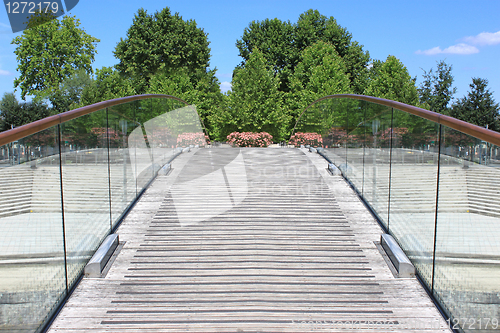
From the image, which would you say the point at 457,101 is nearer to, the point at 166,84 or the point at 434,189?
the point at 166,84

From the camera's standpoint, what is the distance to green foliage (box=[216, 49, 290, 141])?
2300 cm

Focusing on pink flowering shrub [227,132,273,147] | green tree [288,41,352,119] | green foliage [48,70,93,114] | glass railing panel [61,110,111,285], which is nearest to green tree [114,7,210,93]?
green foliage [48,70,93,114]

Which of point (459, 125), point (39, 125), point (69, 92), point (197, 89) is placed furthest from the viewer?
point (69, 92)

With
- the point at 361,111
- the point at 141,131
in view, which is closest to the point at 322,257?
the point at 361,111

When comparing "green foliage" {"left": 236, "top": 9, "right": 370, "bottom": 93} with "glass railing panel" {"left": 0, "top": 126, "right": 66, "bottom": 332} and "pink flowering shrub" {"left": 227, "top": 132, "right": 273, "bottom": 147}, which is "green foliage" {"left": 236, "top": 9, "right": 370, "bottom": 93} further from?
"glass railing panel" {"left": 0, "top": 126, "right": 66, "bottom": 332}

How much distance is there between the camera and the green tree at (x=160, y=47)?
32.0 meters

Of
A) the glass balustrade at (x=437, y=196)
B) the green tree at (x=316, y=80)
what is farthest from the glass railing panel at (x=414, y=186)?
Answer: the green tree at (x=316, y=80)

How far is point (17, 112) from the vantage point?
1415 inches

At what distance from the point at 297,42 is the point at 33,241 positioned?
3529 cm

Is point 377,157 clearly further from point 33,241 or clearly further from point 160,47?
point 160,47

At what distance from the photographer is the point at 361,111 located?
266 inches

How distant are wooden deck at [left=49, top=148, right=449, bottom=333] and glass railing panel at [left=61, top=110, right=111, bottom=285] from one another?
33cm

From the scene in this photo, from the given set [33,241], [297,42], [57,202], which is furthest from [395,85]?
[57,202]

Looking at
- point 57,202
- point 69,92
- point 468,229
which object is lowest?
point 468,229
